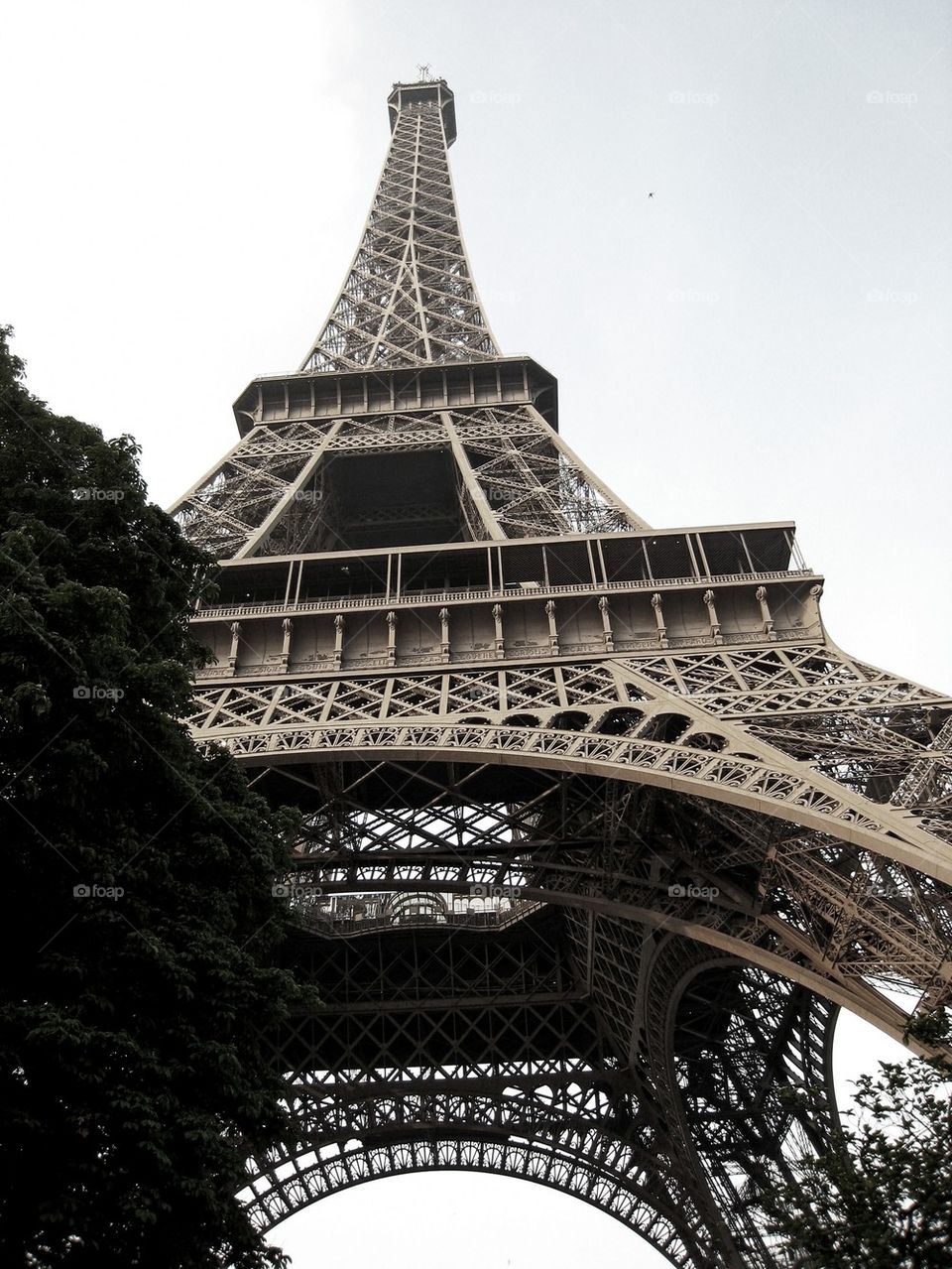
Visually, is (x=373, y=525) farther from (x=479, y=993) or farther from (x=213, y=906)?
(x=213, y=906)

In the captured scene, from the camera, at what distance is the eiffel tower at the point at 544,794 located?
1616 cm

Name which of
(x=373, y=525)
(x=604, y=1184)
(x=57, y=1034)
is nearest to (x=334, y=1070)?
(x=604, y=1184)

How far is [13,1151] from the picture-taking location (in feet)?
27.5
